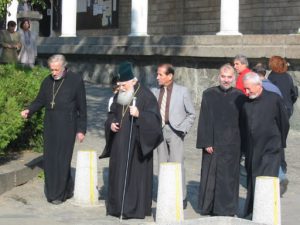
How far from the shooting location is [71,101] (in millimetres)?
9719

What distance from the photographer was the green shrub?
9.96 m

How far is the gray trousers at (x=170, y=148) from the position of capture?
938 centimetres

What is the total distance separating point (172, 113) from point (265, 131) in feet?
4.04

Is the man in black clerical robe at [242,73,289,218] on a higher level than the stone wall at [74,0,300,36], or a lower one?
lower

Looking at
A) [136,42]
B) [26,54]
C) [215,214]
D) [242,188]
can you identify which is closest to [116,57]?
[136,42]

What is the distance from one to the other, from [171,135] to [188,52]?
982cm

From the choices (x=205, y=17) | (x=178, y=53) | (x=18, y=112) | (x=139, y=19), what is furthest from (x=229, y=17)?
(x=18, y=112)

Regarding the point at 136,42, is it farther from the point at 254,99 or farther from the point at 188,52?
the point at 254,99

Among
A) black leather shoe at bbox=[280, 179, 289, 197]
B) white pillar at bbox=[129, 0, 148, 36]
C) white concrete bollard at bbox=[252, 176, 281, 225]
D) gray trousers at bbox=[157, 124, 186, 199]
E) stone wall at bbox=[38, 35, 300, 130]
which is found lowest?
black leather shoe at bbox=[280, 179, 289, 197]

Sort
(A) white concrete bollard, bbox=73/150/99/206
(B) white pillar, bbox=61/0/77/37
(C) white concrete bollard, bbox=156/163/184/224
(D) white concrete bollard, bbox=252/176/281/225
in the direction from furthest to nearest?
(B) white pillar, bbox=61/0/77/37, (A) white concrete bollard, bbox=73/150/99/206, (C) white concrete bollard, bbox=156/163/184/224, (D) white concrete bollard, bbox=252/176/281/225

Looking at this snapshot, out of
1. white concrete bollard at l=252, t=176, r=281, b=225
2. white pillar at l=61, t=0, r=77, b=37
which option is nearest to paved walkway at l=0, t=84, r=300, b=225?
white concrete bollard at l=252, t=176, r=281, b=225

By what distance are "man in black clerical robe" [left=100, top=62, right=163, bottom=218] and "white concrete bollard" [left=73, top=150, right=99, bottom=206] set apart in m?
0.74

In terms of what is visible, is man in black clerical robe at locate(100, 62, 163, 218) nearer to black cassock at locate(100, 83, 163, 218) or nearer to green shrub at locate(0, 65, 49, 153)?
black cassock at locate(100, 83, 163, 218)

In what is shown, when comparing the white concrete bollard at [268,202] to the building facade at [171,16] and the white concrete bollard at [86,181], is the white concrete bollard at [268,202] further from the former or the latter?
the building facade at [171,16]
